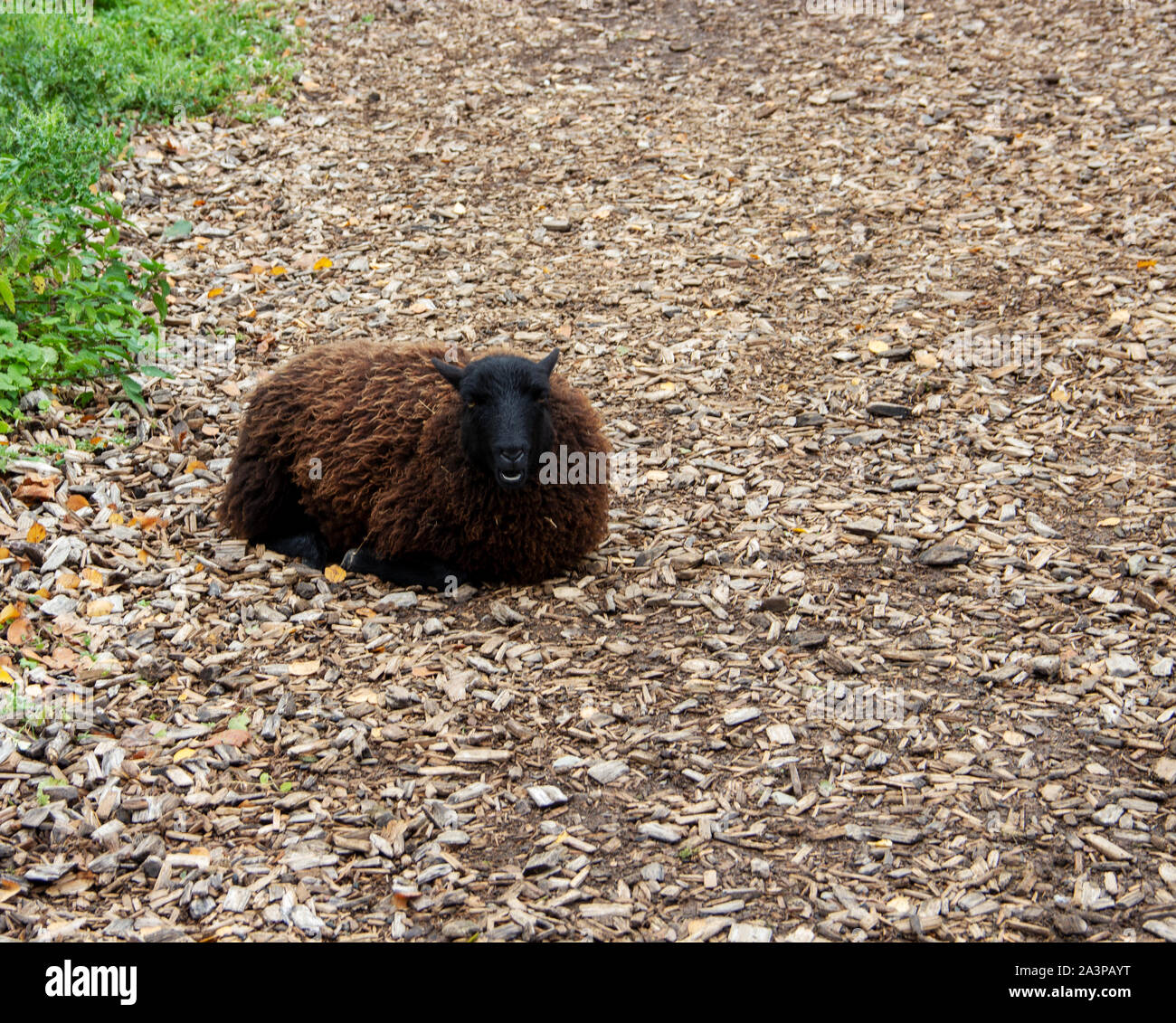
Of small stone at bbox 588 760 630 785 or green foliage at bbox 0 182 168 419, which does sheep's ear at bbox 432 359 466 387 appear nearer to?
small stone at bbox 588 760 630 785

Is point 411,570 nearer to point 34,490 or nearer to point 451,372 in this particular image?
point 451,372

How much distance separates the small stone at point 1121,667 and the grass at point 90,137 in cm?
609

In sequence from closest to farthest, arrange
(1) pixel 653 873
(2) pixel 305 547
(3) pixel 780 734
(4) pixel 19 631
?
1. (1) pixel 653 873
2. (3) pixel 780 734
3. (4) pixel 19 631
4. (2) pixel 305 547

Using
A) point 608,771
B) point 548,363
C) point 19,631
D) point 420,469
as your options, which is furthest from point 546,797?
point 19,631

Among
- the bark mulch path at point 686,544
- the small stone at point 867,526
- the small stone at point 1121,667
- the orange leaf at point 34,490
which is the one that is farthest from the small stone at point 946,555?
the orange leaf at point 34,490

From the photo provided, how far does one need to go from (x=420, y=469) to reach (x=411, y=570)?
575 millimetres

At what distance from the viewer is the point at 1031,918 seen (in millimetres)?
3648

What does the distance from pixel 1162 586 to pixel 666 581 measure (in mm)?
2489

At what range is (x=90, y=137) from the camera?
9.28 m

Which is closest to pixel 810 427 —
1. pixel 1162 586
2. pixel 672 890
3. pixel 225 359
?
pixel 1162 586

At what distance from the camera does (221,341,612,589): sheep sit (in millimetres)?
5668

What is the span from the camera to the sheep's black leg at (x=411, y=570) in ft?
19.4

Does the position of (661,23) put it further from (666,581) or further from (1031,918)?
(1031,918)

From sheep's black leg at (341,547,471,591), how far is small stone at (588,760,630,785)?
172 cm
